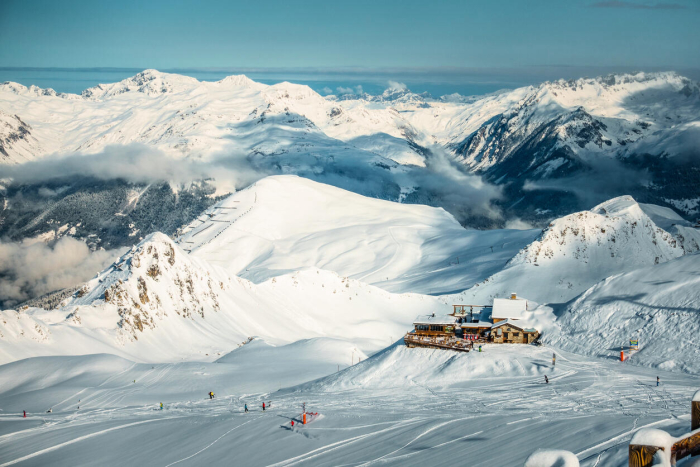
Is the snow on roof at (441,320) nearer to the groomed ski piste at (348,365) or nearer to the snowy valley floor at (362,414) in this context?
the groomed ski piste at (348,365)

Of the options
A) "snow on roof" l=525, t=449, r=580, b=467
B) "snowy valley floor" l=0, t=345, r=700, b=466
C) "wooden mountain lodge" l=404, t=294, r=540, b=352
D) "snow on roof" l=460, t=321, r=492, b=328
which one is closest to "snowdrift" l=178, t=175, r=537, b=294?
"wooden mountain lodge" l=404, t=294, r=540, b=352

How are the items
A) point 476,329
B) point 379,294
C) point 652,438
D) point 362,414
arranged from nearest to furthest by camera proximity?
point 652,438
point 362,414
point 476,329
point 379,294

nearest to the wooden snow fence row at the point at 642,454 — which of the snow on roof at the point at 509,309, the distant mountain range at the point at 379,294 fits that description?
the distant mountain range at the point at 379,294

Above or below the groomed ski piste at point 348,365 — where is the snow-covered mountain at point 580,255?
above

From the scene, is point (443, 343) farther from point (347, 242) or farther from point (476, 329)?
point (347, 242)

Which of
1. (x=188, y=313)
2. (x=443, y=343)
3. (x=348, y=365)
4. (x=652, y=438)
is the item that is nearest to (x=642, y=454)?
(x=652, y=438)

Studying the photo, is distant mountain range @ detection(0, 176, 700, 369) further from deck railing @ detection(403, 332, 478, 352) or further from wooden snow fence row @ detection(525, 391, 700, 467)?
wooden snow fence row @ detection(525, 391, 700, 467)

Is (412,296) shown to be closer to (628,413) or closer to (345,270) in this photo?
(345,270)
